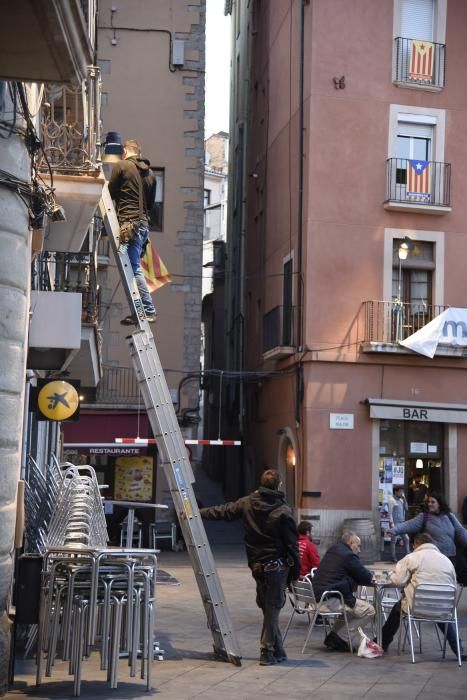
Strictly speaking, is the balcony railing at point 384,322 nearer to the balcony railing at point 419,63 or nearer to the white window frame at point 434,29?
the white window frame at point 434,29

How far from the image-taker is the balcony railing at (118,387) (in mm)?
28297

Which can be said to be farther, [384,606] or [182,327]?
[182,327]

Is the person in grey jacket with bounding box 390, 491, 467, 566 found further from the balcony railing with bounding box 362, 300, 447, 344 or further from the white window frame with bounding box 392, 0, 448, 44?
the white window frame with bounding box 392, 0, 448, 44

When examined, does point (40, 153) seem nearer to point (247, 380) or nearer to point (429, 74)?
point (429, 74)

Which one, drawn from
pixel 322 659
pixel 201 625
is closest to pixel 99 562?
pixel 322 659

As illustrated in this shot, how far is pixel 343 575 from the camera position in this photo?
12133 millimetres

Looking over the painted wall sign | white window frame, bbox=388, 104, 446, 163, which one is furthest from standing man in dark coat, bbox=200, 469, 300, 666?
white window frame, bbox=388, 104, 446, 163

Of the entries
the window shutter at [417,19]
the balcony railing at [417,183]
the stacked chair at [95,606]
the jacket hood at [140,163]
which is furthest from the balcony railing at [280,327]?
the stacked chair at [95,606]

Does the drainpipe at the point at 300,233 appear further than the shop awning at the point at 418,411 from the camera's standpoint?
Yes

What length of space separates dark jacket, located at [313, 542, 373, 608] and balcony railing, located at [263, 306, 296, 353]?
50.0 ft

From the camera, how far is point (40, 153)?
434 inches

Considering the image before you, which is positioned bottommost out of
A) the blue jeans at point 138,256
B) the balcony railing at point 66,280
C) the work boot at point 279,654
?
the work boot at point 279,654

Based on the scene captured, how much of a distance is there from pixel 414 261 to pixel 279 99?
626 cm

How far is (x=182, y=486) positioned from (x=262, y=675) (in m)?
1.81
